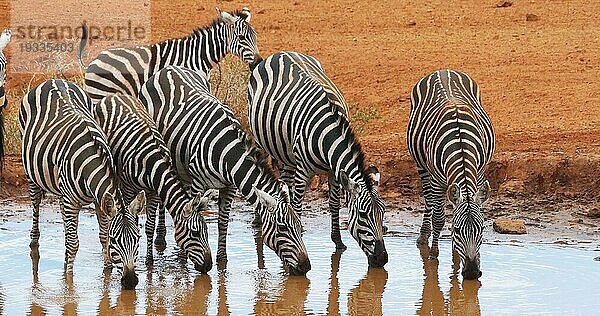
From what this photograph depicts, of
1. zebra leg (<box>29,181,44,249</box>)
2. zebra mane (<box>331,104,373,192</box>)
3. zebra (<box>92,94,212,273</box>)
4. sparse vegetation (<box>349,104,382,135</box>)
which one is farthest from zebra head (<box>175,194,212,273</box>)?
sparse vegetation (<box>349,104,382,135</box>)

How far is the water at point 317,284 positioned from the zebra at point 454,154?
31 cm

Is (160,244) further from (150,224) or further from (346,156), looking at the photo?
(346,156)

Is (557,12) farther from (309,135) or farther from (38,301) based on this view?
(38,301)

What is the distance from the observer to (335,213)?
35.1ft

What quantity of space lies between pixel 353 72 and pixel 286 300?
415 inches

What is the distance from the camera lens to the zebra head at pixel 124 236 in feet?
28.5

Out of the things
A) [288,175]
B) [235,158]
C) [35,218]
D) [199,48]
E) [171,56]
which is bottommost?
[35,218]

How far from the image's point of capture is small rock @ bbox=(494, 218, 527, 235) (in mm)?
11023

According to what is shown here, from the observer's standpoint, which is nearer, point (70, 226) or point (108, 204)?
point (108, 204)

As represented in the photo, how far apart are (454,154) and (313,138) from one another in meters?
1.26

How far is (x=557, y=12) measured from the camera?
2191cm

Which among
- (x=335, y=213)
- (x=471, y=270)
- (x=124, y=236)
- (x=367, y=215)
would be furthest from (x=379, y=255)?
(x=124, y=236)

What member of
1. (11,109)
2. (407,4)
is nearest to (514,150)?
(11,109)

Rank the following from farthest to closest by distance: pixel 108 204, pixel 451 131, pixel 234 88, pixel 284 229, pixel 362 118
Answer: pixel 234 88, pixel 362 118, pixel 451 131, pixel 284 229, pixel 108 204
